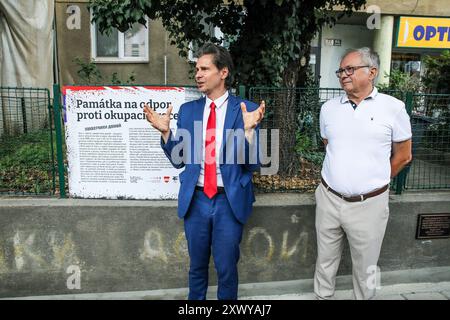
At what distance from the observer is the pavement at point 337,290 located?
3.59m

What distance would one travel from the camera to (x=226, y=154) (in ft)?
8.89

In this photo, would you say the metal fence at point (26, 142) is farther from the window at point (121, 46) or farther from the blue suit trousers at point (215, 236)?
the window at point (121, 46)

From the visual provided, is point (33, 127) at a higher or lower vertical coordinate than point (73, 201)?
higher

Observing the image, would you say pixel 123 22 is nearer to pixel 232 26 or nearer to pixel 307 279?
pixel 232 26

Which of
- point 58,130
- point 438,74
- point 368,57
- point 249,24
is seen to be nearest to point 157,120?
point 58,130

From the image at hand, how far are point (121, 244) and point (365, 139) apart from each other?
222 centimetres

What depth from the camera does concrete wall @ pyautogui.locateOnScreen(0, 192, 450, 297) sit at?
11.4 feet

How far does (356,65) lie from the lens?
274 centimetres

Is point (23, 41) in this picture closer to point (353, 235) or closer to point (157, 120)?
point (157, 120)

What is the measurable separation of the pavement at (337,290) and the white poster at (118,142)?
0.88 meters

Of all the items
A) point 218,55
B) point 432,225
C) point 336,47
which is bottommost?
point 432,225

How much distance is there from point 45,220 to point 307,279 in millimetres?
2429

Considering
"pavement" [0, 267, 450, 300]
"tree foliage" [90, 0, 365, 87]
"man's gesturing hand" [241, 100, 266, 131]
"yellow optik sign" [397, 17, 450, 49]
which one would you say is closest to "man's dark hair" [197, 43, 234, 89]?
"man's gesturing hand" [241, 100, 266, 131]

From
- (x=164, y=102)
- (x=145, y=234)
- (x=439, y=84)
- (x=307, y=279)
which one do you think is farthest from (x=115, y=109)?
(x=439, y=84)
